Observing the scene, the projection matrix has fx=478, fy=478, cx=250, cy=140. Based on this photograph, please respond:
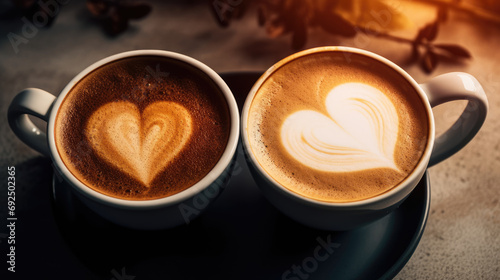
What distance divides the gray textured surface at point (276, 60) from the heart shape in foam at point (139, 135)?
386 millimetres

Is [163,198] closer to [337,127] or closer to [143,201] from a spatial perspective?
[143,201]

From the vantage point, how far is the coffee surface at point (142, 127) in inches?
37.0

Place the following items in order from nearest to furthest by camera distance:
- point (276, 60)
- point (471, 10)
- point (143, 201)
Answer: point (143, 201)
point (276, 60)
point (471, 10)

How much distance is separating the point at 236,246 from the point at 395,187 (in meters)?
0.36

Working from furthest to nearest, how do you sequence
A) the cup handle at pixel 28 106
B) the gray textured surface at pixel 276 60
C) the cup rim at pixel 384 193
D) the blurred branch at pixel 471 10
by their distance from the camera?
the blurred branch at pixel 471 10 → the gray textured surface at pixel 276 60 → the cup handle at pixel 28 106 → the cup rim at pixel 384 193

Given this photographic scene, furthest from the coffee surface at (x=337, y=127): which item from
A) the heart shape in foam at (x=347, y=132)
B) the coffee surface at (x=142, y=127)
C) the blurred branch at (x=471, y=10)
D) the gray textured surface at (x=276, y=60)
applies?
the blurred branch at (x=471, y=10)

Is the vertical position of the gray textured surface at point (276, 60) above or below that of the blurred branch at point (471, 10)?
below

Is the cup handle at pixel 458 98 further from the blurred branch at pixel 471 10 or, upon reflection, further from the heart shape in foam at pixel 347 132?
the blurred branch at pixel 471 10

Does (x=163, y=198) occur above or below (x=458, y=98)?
below

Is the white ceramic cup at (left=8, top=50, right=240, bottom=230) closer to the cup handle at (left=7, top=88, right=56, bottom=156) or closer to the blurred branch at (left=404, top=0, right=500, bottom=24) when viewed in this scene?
the cup handle at (left=7, top=88, right=56, bottom=156)

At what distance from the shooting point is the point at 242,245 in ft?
3.42

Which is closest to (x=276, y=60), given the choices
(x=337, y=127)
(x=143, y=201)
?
(x=337, y=127)

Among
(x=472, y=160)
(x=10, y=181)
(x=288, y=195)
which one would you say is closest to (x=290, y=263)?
(x=288, y=195)

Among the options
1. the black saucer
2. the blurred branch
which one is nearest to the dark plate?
the black saucer
